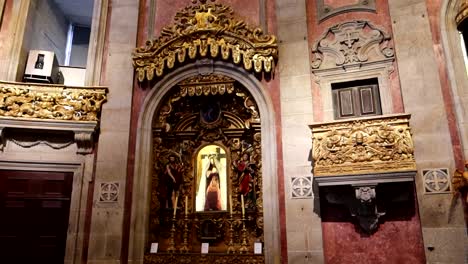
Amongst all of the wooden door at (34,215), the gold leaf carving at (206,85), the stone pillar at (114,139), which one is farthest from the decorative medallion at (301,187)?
the wooden door at (34,215)

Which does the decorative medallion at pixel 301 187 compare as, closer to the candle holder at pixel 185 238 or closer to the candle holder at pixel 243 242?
the candle holder at pixel 243 242

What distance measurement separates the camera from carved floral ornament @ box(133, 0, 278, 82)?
7.60m

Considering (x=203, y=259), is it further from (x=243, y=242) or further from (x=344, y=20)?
(x=344, y=20)

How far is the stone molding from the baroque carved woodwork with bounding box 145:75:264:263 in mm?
2130

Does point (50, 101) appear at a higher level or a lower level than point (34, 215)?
higher

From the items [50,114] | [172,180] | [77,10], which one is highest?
[77,10]

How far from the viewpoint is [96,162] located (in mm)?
7531

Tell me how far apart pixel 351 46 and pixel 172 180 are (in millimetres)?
4281

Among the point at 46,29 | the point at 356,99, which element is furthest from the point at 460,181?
the point at 46,29

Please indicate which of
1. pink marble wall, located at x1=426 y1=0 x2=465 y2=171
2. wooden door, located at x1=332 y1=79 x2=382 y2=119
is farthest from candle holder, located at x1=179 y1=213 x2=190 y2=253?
pink marble wall, located at x1=426 y1=0 x2=465 y2=171

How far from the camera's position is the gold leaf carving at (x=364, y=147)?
237 inches

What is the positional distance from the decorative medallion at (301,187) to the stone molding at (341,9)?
10.4 ft

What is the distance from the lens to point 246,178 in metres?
7.61

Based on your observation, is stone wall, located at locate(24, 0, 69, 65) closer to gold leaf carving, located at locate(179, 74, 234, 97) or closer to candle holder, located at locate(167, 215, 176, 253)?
gold leaf carving, located at locate(179, 74, 234, 97)
